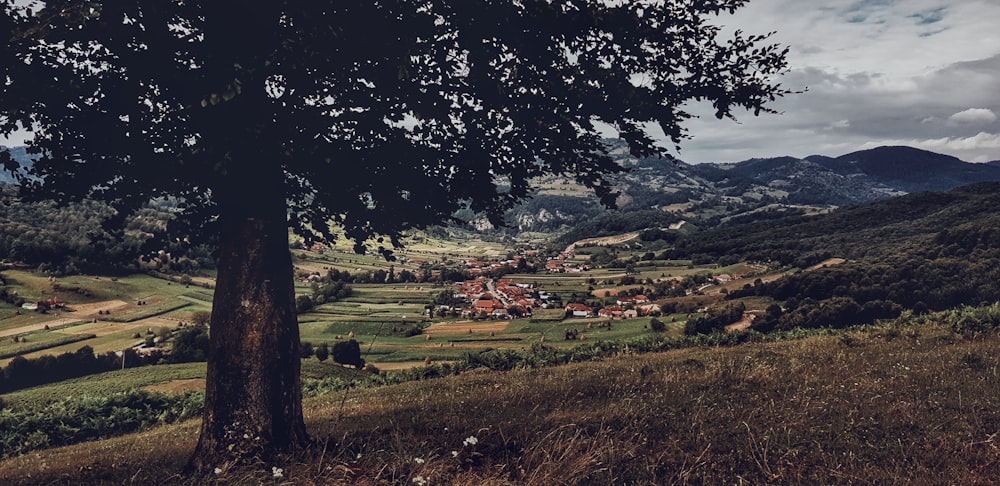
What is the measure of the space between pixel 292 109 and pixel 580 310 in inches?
5599

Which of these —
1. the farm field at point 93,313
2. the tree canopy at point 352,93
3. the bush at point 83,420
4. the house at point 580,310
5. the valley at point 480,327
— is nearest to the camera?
the tree canopy at point 352,93

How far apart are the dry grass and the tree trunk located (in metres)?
0.73

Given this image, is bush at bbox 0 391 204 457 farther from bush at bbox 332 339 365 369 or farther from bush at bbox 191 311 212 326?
bush at bbox 191 311 212 326

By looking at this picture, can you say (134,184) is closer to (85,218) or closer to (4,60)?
(4,60)

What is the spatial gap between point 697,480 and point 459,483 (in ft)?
8.41

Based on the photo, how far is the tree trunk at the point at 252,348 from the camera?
7.66 m

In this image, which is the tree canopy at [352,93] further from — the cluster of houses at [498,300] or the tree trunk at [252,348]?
the cluster of houses at [498,300]

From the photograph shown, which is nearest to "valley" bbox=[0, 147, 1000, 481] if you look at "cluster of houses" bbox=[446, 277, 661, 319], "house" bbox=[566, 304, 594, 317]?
"cluster of houses" bbox=[446, 277, 661, 319]

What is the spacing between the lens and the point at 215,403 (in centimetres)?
779

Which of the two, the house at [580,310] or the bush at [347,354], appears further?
the house at [580,310]

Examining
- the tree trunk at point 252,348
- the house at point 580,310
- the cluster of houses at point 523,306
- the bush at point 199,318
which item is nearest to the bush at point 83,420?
the tree trunk at point 252,348

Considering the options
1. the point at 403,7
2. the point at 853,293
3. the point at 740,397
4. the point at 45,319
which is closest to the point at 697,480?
the point at 740,397

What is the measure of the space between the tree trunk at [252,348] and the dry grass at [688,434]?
73 centimetres

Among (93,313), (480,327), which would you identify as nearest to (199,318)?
(93,313)
